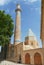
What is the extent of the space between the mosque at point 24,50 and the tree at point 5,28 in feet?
11.5

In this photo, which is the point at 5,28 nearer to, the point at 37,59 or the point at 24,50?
the point at 24,50

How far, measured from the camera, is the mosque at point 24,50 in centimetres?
3334

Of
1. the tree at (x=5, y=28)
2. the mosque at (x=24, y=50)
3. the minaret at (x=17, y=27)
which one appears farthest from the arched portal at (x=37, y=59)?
the minaret at (x=17, y=27)

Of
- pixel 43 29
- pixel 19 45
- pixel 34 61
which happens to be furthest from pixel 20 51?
pixel 43 29

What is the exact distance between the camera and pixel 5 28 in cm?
3259

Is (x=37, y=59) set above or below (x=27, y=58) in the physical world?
below

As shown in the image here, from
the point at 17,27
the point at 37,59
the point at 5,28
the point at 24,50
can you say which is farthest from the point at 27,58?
the point at 17,27

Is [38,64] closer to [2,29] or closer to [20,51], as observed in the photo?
[20,51]

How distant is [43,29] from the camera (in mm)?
6844

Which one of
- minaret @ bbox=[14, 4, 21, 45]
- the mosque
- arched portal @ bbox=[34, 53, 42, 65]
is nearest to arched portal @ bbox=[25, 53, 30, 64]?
the mosque

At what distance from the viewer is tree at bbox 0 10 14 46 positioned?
31031mm

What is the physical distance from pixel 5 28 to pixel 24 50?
5298mm

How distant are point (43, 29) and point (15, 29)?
32659mm

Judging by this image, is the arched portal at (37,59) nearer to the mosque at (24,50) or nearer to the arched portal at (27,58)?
the mosque at (24,50)
